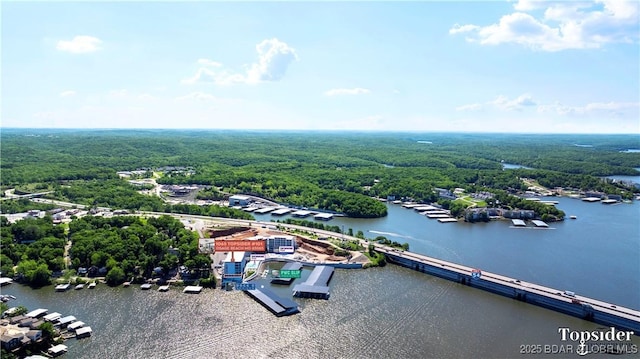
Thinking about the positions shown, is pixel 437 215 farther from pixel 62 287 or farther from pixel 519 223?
pixel 62 287

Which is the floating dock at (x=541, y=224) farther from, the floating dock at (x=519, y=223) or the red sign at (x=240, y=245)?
the red sign at (x=240, y=245)

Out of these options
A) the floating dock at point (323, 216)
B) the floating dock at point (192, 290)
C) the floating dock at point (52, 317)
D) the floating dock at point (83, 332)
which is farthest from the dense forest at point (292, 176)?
the floating dock at point (83, 332)

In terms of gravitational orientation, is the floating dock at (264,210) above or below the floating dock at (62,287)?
below

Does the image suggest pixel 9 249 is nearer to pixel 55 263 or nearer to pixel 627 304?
pixel 55 263

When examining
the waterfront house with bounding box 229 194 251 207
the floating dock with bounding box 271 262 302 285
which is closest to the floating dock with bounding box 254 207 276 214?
the waterfront house with bounding box 229 194 251 207

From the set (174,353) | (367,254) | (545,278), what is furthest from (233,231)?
(545,278)

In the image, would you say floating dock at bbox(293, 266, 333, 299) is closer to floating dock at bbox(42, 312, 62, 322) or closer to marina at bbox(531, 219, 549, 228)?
floating dock at bbox(42, 312, 62, 322)

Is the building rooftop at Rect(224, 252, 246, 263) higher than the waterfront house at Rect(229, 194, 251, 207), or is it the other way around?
the building rooftop at Rect(224, 252, 246, 263)
